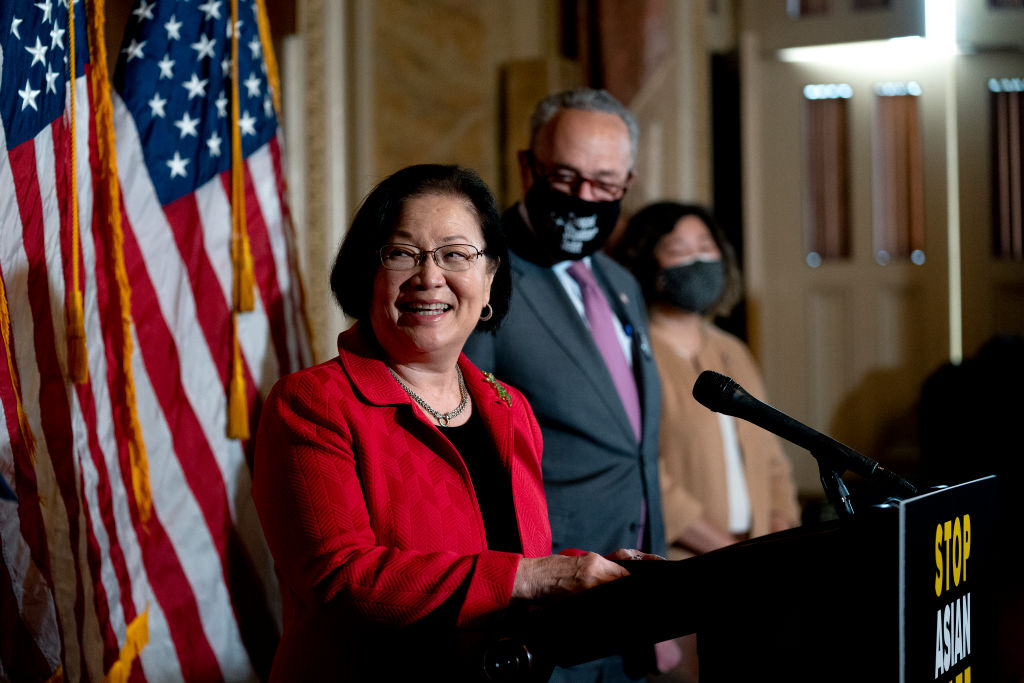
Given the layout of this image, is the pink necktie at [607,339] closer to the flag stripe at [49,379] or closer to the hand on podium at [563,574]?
the hand on podium at [563,574]

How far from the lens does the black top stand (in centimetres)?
147

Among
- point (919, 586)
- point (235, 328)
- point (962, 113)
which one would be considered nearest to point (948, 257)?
point (962, 113)

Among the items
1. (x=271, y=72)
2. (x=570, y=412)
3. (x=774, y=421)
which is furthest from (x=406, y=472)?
(x=271, y=72)

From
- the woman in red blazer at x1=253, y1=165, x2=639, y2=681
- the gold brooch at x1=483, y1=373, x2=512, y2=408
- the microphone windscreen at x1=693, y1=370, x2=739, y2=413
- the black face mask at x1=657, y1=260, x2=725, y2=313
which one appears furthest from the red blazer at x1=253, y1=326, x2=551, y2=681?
the black face mask at x1=657, y1=260, x2=725, y2=313

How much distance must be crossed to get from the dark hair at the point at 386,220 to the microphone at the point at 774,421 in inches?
19.0

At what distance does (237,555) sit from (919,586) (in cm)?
175

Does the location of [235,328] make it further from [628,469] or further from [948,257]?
[948,257]

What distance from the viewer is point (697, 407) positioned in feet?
9.70

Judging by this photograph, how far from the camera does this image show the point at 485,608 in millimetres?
1238

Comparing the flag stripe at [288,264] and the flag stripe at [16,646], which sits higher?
the flag stripe at [288,264]

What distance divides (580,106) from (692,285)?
114 cm

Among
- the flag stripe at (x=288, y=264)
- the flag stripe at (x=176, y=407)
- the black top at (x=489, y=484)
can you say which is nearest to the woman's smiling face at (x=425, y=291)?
the black top at (x=489, y=484)

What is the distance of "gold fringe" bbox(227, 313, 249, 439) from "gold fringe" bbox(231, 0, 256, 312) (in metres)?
0.07

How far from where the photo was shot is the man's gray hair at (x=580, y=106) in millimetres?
2230
